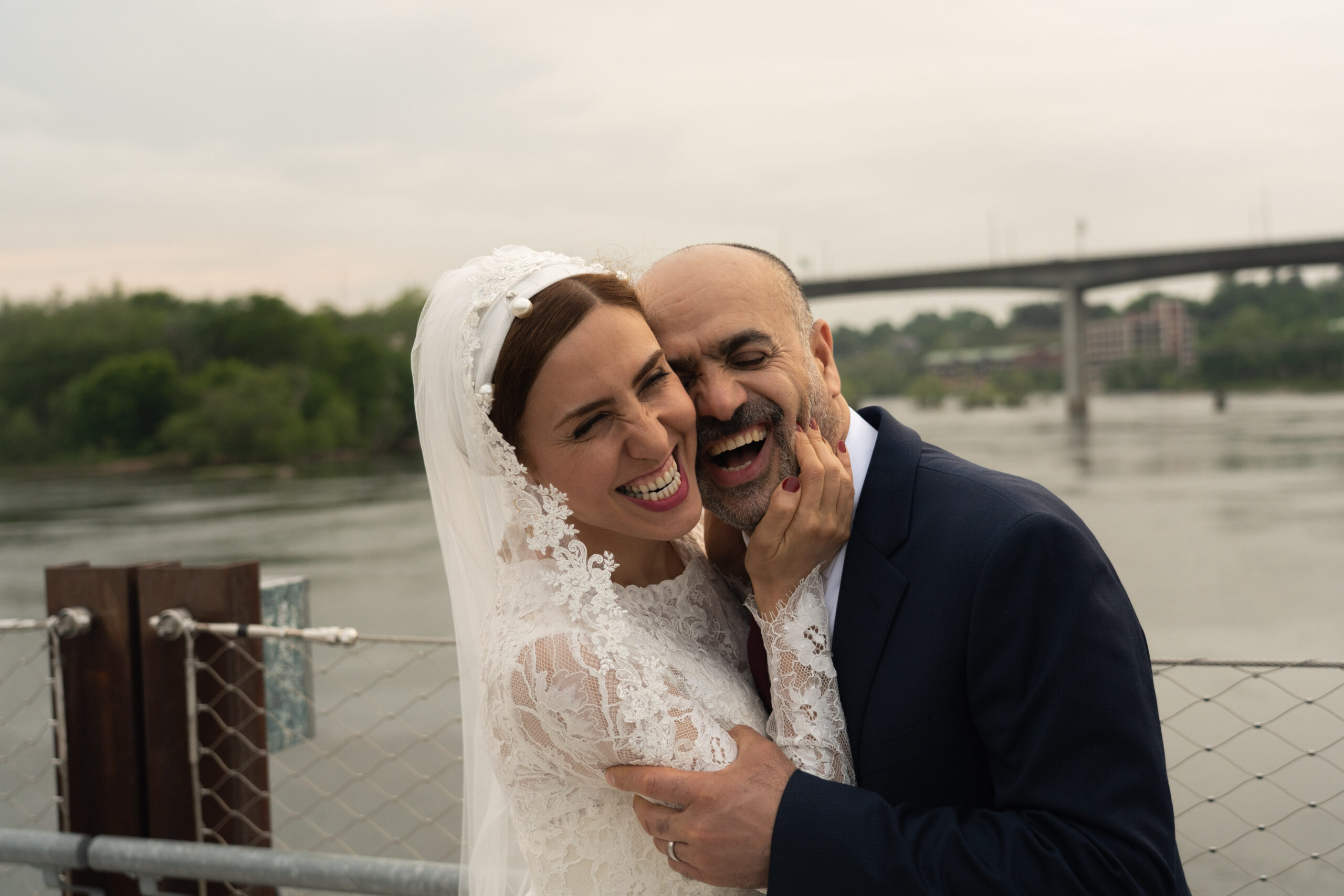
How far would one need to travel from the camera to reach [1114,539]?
24812 millimetres

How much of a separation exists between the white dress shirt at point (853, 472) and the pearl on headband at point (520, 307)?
59cm

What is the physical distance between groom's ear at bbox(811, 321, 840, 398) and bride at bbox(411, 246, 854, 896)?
165 millimetres

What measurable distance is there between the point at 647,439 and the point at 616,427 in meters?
0.07


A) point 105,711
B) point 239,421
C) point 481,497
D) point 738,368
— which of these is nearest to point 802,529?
point 738,368

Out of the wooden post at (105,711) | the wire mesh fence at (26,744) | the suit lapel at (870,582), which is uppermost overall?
the suit lapel at (870,582)

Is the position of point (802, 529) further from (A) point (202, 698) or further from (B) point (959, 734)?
(A) point (202, 698)

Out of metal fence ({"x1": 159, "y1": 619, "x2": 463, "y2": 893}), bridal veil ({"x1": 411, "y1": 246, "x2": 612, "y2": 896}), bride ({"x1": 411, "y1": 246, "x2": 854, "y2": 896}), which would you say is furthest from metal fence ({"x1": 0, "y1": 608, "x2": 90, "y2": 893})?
bride ({"x1": 411, "y1": 246, "x2": 854, "y2": 896})

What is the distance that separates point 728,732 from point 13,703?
28.1 ft

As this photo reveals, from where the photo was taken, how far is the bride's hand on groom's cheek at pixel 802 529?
1.74m

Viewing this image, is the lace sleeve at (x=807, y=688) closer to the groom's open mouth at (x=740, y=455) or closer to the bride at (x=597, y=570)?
A: the bride at (x=597, y=570)

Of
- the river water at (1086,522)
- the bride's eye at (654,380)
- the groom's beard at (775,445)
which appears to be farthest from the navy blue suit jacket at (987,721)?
the river water at (1086,522)

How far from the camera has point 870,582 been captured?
171cm

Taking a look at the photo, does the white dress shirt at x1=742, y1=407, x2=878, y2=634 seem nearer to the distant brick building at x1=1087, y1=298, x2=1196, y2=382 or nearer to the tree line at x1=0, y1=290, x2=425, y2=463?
the tree line at x1=0, y1=290, x2=425, y2=463

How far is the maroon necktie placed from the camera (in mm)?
1998
